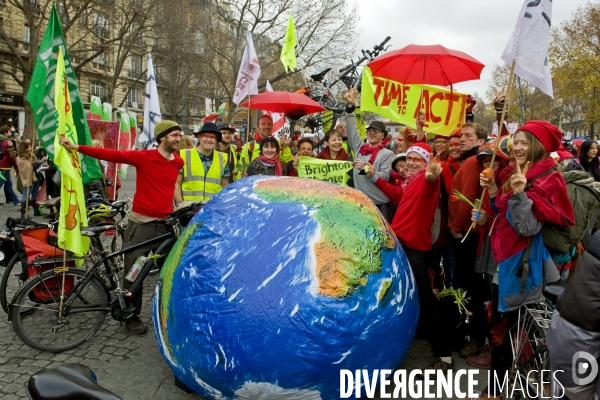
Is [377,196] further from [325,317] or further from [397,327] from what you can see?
[325,317]

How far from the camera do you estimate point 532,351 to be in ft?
10.3

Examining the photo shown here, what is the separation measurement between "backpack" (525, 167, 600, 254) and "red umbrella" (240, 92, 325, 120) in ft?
15.9

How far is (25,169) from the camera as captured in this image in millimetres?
10477

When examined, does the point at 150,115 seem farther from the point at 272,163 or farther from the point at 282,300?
the point at 282,300

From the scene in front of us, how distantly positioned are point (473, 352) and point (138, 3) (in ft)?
72.0

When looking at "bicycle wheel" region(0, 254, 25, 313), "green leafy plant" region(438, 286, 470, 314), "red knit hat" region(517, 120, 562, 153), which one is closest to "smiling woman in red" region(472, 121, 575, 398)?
"red knit hat" region(517, 120, 562, 153)

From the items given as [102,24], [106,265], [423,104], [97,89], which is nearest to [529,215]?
[106,265]

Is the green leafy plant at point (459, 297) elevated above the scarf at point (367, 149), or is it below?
below

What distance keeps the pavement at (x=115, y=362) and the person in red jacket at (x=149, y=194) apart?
27cm

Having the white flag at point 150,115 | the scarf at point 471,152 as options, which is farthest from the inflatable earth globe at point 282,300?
the white flag at point 150,115

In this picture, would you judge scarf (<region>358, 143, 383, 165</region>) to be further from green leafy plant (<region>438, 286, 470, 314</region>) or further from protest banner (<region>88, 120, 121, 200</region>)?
protest banner (<region>88, 120, 121, 200</region>)

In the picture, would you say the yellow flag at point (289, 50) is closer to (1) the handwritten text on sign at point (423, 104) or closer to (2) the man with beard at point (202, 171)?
(1) the handwritten text on sign at point (423, 104)

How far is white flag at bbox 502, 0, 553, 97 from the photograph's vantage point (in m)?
3.32

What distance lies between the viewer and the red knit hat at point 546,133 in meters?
3.02
